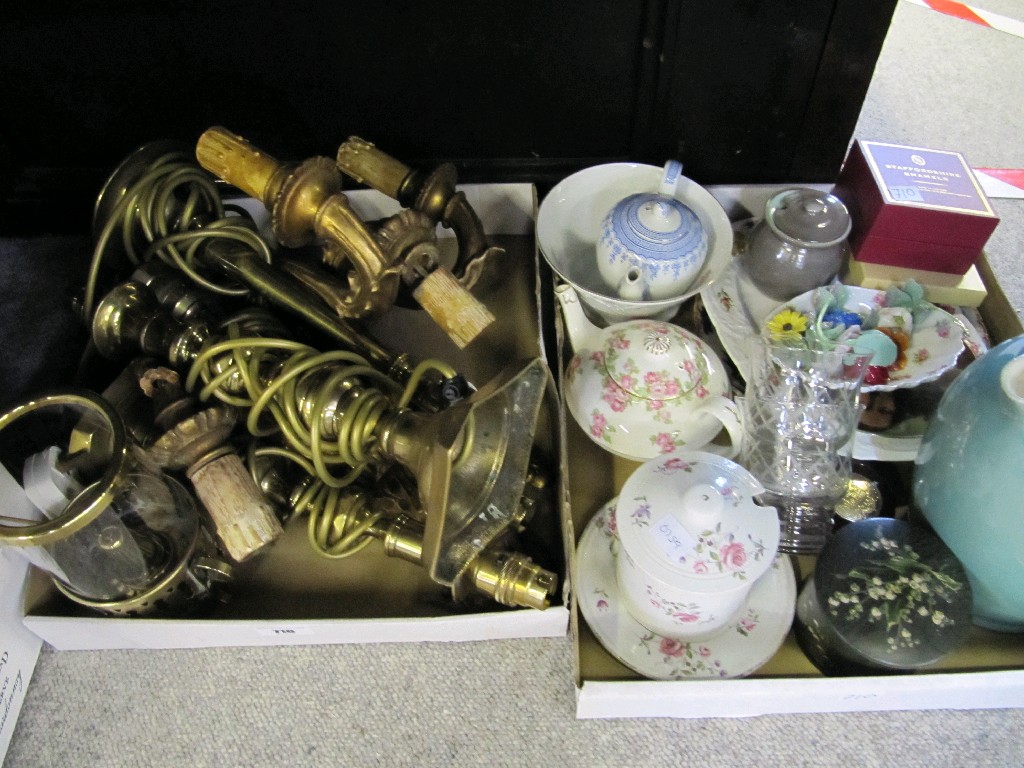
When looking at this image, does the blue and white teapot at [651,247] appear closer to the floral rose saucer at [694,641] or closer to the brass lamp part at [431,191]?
the brass lamp part at [431,191]

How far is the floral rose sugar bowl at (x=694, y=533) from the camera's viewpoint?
1.59ft

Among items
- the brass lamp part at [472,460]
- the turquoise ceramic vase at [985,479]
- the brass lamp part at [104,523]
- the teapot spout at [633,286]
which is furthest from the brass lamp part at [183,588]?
the turquoise ceramic vase at [985,479]

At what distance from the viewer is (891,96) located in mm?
1018

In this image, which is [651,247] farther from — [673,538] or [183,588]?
[183,588]

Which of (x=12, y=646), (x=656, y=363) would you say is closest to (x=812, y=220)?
(x=656, y=363)

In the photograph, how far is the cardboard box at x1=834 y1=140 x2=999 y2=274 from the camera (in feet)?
2.28

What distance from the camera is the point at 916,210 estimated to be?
69cm

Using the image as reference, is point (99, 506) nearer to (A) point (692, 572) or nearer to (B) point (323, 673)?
(B) point (323, 673)

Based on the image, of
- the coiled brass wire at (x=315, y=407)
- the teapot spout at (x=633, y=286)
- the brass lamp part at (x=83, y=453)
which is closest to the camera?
the brass lamp part at (x=83, y=453)

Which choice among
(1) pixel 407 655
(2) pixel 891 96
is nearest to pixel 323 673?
(1) pixel 407 655

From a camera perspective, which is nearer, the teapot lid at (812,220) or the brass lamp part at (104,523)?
the brass lamp part at (104,523)

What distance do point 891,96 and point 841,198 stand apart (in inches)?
13.4

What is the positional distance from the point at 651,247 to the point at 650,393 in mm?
128

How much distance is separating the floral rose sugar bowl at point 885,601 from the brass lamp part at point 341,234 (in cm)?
30
